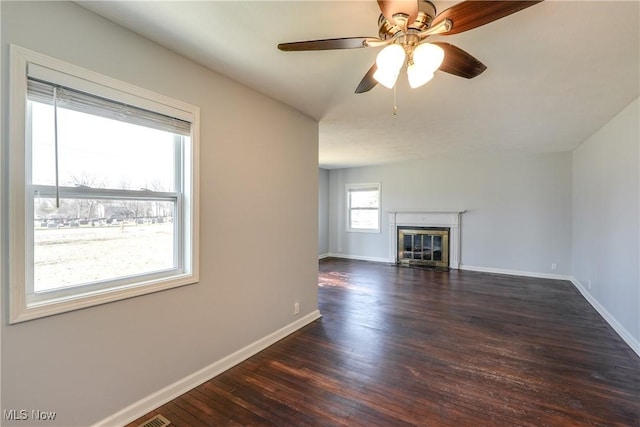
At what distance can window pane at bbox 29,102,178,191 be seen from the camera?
4.88 ft

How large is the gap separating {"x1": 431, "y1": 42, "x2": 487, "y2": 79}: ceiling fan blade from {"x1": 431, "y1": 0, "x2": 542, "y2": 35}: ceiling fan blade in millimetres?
144

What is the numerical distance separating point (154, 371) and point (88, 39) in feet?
6.73

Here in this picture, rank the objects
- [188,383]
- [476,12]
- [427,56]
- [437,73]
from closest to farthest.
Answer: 1. [476,12]
2. [427,56]
3. [188,383]
4. [437,73]

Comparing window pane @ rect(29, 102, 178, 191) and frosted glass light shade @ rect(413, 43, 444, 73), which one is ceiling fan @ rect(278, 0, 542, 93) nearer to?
frosted glass light shade @ rect(413, 43, 444, 73)

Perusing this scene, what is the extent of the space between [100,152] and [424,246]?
6.18 m

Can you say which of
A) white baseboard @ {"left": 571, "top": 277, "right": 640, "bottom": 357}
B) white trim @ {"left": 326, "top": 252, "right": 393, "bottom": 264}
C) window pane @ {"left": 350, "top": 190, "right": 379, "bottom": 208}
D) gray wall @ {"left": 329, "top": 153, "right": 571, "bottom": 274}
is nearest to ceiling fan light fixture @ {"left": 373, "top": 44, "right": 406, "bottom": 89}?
white baseboard @ {"left": 571, "top": 277, "right": 640, "bottom": 357}

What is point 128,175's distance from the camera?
6.09 feet

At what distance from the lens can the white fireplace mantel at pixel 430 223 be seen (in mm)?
6207

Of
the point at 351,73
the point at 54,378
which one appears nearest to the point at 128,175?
the point at 54,378

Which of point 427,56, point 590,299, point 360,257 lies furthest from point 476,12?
point 360,257

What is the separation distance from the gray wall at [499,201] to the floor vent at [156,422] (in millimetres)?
5905

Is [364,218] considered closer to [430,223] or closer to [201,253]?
[430,223]

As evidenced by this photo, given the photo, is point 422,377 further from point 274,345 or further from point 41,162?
point 41,162

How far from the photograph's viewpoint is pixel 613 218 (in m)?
3.23
